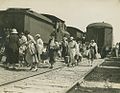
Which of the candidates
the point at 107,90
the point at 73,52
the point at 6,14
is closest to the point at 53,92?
the point at 107,90

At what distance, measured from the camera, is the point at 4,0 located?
7.82m

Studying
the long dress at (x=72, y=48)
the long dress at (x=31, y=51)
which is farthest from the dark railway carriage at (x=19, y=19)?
the long dress at (x=31, y=51)

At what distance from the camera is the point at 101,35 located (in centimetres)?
3797

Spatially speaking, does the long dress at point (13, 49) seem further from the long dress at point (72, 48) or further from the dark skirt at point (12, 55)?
the long dress at point (72, 48)

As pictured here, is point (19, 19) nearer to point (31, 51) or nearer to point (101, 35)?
point (31, 51)

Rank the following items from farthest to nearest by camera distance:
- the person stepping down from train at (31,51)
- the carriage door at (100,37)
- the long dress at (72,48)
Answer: the carriage door at (100,37) → the long dress at (72,48) → the person stepping down from train at (31,51)

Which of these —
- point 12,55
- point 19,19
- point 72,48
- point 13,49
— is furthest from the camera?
point 19,19

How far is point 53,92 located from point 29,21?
13774 millimetres

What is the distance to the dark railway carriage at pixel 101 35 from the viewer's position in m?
37.9

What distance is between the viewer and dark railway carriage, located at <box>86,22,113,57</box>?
37906mm

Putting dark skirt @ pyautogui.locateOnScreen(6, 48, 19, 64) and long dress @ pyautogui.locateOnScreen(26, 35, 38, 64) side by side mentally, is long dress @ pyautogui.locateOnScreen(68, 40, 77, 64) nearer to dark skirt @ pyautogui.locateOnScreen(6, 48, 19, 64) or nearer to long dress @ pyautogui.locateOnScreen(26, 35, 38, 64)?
dark skirt @ pyautogui.locateOnScreen(6, 48, 19, 64)

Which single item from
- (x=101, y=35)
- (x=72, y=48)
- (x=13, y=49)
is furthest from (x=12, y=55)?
(x=101, y=35)

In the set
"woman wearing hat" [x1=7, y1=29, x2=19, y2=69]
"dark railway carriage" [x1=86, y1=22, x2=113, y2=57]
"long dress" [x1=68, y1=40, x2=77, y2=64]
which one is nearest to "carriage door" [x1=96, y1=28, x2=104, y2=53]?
"dark railway carriage" [x1=86, y1=22, x2=113, y2=57]

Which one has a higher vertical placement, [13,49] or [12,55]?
[13,49]
